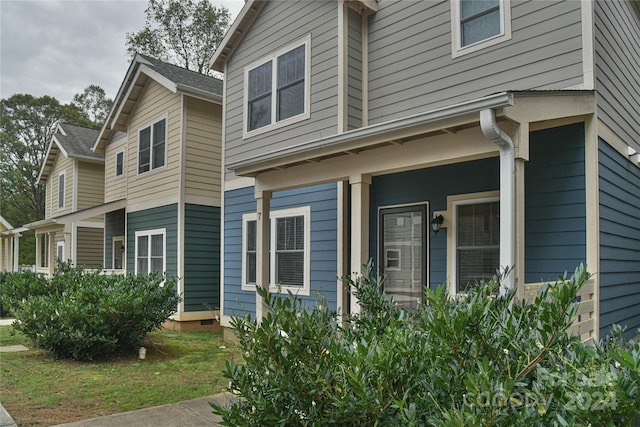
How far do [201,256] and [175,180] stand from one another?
1.92m

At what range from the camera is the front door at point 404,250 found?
688 cm

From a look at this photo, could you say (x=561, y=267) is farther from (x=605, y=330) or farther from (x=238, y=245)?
(x=238, y=245)

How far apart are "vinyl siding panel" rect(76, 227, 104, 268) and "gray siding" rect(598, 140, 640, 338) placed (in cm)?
1638

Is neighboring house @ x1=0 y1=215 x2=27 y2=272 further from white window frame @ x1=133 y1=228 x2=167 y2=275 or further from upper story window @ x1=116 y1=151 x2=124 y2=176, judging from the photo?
white window frame @ x1=133 y1=228 x2=167 y2=275

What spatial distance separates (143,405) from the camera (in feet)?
17.1

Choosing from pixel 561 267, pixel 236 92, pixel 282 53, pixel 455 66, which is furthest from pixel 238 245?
pixel 561 267

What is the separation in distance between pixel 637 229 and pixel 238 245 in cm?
679

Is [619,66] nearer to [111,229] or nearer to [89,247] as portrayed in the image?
[111,229]

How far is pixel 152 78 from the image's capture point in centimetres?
1228

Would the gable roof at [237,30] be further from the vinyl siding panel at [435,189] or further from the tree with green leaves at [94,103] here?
the tree with green leaves at [94,103]

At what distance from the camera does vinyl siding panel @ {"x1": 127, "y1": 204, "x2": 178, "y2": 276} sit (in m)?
11.5

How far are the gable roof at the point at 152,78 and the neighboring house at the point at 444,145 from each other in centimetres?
224

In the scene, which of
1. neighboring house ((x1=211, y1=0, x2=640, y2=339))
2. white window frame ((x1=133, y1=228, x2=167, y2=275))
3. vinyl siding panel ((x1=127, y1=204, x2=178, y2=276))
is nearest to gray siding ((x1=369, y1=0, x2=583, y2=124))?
neighboring house ((x1=211, y1=0, x2=640, y2=339))

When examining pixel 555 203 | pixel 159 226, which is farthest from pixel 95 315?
pixel 555 203
